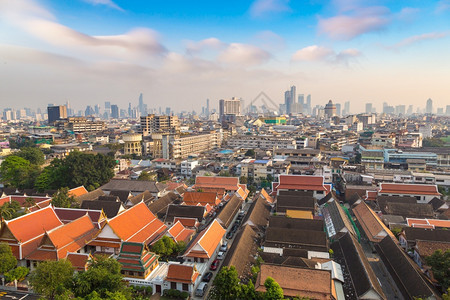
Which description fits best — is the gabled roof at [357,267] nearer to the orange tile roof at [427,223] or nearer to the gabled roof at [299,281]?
the gabled roof at [299,281]

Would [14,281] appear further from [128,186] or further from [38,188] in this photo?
[38,188]

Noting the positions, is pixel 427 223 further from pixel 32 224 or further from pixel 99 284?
pixel 32 224

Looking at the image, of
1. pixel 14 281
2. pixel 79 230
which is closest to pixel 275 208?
pixel 79 230

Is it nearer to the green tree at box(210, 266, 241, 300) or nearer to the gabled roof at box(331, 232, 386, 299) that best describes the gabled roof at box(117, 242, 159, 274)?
the green tree at box(210, 266, 241, 300)

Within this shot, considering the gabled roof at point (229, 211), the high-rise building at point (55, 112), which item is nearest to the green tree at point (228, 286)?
the gabled roof at point (229, 211)

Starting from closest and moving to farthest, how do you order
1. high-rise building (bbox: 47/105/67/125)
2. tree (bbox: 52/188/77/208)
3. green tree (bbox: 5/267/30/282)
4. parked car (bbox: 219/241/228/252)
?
green tree (bbox: 5/267/30/282) < parked car (bbox: 219/241/228/252) < tree (bbox: 52/188/77/208) < high-rise building (bbox: 47/105/67/125)

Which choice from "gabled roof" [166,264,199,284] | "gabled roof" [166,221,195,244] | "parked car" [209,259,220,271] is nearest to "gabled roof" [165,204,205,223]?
"gabled roof" [166,221,195,244]
